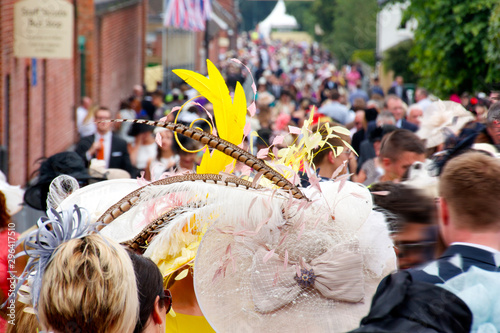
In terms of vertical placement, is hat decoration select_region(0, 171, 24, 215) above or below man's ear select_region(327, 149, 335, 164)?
below

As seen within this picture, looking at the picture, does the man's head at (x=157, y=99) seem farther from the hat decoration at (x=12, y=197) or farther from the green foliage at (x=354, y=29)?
the green foliage at (x=354, y=29)

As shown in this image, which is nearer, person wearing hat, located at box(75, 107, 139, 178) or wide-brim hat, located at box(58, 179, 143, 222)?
wide-brim hat, located at box(58, 179, 143, 222)

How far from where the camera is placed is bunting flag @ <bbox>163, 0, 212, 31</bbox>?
18719 millimetres

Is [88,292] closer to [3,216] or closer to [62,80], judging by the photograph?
[3,216]

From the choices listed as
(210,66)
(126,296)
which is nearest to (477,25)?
(210,66)

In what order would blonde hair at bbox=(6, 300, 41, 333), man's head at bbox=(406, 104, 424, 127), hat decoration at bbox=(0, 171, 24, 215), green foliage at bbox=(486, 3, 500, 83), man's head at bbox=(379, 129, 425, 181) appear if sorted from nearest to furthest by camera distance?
1. blonde hair at bbox=(6, 300, 41, 333)
2. hat decoration at bbox=(0, 171, 24, 215)
3. man's head at bbox=(379, 129, 425, 181)
4. green foliage at bbox=(486, 3, 500, 83)
5. man's head at bbox=(406, 104, 424, 127)

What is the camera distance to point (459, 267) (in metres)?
2.12

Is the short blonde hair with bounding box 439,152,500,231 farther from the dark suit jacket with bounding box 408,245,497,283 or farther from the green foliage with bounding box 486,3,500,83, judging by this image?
the green foliage with bounding box 486,3,500,83

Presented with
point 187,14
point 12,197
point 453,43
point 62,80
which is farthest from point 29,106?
point 187,14

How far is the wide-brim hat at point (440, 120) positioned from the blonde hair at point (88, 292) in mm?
4119

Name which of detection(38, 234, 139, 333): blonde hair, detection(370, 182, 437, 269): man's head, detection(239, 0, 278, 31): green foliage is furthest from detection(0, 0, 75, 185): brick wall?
detection(239, 0, 278, 31): green foliage

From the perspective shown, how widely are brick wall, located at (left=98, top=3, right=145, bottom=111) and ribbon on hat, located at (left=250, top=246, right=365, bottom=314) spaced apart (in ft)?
53.6

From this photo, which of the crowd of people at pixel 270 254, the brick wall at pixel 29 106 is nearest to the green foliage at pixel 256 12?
the brick wall at pixel 29 106

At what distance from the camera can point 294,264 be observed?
244cm
